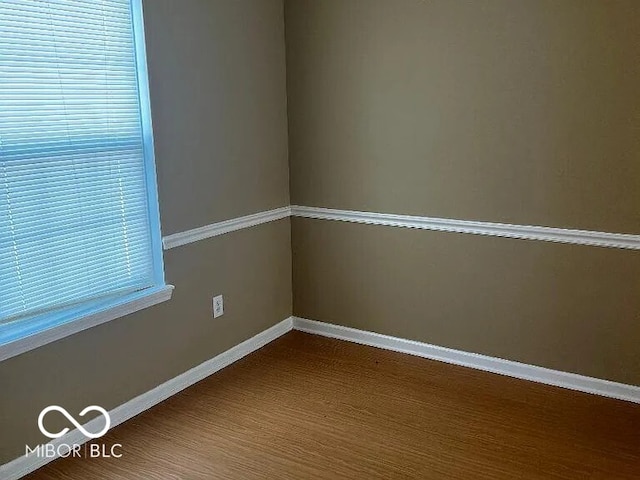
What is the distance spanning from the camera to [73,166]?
2279 mm

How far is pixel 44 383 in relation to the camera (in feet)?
7.39

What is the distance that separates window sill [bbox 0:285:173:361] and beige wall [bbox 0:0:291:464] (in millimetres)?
38

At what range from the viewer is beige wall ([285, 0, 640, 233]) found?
2.53 metres

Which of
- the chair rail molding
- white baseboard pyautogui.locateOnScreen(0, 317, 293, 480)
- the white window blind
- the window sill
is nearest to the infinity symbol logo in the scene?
white baseboard pyautogui.locateOnScreen(0, 317, 293, 480)

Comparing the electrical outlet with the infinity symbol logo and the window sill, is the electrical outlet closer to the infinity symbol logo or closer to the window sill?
the window sill

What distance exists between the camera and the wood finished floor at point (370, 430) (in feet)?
7.38

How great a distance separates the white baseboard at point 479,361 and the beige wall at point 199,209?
335 mm

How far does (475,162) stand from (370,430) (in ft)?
4.47

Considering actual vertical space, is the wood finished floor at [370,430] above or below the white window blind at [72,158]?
below

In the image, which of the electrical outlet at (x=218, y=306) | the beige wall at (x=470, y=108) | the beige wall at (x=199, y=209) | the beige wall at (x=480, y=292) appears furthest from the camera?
the electrical outlet at (x=218, y=306)

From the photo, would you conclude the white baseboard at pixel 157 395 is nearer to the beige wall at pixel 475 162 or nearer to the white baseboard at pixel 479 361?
the white baseboard at pixel 479 361

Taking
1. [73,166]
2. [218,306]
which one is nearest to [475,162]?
[218,306]

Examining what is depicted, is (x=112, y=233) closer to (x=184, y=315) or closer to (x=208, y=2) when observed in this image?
(x=184, y=315)

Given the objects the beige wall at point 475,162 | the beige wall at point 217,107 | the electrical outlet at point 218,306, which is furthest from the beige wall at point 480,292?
the electrical outlet at point 218,306
